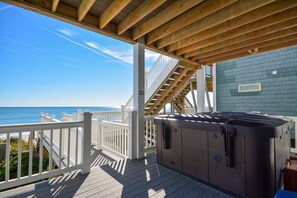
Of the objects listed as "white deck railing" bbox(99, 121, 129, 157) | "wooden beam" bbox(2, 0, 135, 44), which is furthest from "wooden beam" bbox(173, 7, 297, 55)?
"white deck railing" bbox(99, 121, 129, 157)

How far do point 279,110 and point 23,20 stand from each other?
90.0 ft

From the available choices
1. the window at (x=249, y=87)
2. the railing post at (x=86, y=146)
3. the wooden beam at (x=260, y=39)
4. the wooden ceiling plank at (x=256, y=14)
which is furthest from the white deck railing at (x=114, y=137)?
the window at (x=249, y=87)

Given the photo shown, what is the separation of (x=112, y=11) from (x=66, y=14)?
817 mm

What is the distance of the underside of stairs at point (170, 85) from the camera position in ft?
18.6

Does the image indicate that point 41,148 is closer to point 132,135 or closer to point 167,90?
point 132,135

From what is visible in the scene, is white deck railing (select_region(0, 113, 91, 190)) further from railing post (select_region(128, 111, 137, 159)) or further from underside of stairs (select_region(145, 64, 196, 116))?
underside of stairs (select_region(145, 64, 196, 116))

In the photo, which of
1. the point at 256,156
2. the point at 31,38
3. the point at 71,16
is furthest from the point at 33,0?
the point at 31,38

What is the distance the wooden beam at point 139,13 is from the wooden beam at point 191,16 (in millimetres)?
732

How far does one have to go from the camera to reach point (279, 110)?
5.37 m

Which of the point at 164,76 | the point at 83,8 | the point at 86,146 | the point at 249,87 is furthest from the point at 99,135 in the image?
the point at 249,87

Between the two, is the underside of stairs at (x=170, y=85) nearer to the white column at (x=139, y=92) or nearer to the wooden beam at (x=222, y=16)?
the wooden beam at (x=222, y=16)

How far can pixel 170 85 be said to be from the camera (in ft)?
20.5

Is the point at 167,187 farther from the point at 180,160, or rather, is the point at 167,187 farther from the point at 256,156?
the point at 256,156

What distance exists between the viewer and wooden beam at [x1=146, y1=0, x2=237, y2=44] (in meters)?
2.37
